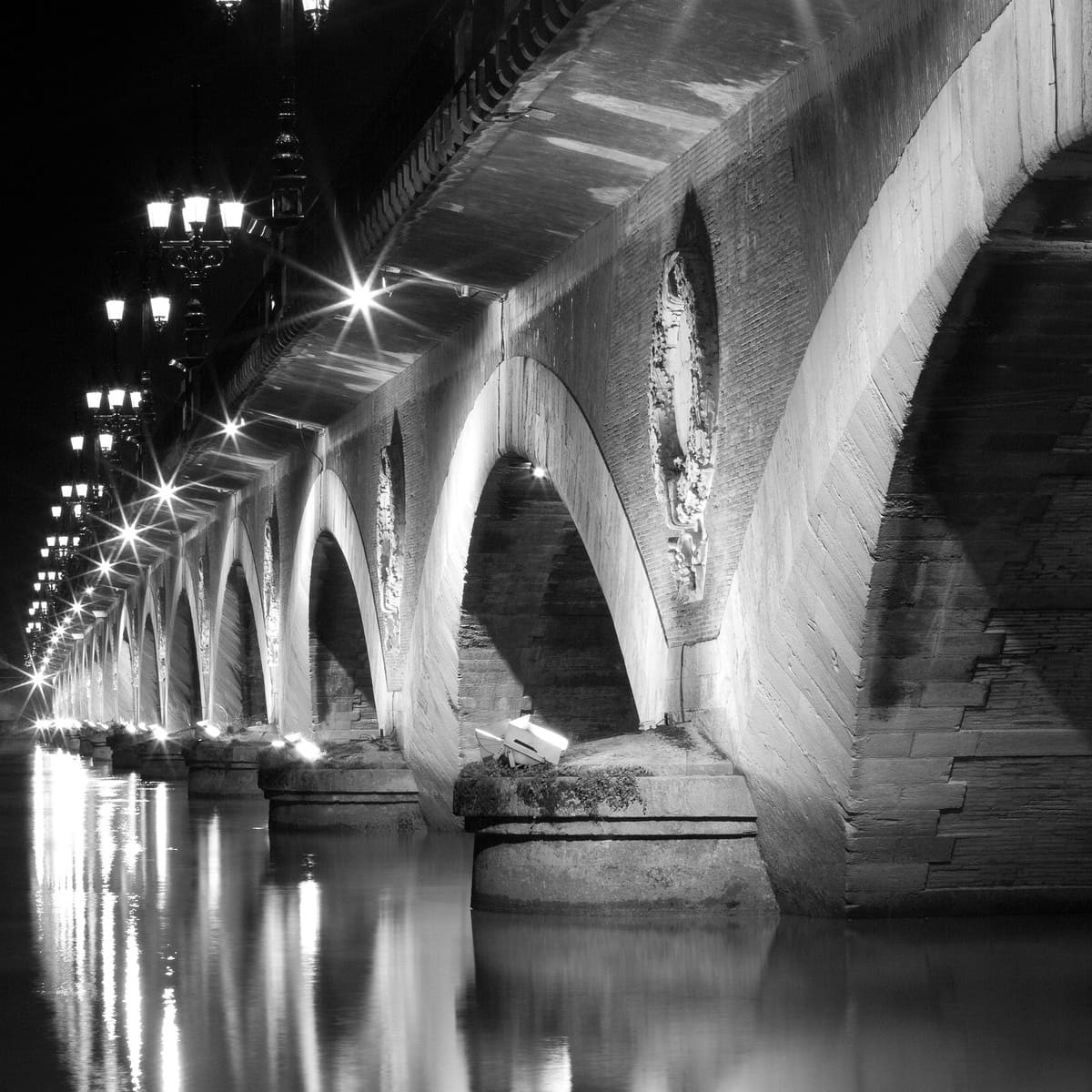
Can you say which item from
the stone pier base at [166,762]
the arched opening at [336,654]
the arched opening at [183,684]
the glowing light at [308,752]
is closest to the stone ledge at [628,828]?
the glowing light at [308,752]

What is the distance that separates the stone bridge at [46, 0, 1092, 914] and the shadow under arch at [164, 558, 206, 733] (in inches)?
976

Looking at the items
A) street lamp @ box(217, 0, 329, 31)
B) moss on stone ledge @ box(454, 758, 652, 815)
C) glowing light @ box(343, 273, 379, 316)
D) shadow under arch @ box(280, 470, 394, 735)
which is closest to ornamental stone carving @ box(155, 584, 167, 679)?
shadow under arch @ box(280, 470, 394, 735)

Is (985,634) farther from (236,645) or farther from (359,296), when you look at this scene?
(236,645)

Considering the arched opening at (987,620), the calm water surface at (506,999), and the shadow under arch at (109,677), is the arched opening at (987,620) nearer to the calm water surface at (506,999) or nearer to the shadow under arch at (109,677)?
the calm water surface at (506,999)

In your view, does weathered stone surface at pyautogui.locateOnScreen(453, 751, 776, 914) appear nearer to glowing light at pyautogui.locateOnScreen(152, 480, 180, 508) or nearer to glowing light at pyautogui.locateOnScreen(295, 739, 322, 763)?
glowing light at pyautogui.locateOnScreen(295, 739, 322, 763)

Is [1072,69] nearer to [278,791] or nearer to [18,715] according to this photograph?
[278,791]

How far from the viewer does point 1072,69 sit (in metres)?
5.64

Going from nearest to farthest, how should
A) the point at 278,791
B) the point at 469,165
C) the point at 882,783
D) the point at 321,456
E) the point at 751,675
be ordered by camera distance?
1. the point at 882,783
2. the point at 751,675
3. the point at 469,165
4. the point at 278,791
5. the point at 321,456

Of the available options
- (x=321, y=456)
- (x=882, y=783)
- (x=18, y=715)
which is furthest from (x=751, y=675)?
(x=18, y=715)

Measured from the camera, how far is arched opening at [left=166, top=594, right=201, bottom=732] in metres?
39.8

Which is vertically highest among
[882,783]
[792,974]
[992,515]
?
[992,515]

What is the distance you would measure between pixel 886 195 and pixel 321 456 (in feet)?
47.3

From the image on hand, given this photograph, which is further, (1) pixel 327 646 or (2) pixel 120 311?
(2) pixel 120 311

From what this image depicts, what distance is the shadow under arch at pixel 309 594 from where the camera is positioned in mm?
18609
